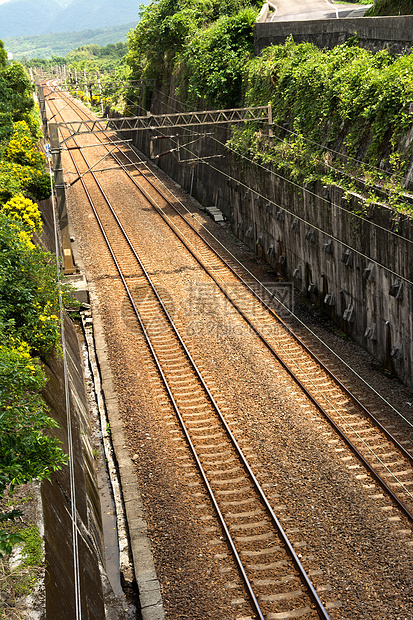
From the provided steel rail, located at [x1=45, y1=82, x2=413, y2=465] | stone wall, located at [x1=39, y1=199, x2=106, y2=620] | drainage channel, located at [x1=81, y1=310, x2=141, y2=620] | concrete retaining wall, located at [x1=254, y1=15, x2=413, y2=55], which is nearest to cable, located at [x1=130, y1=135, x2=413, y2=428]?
steel rail, located at [x1=45, y1=82, x2=413, y2=465]

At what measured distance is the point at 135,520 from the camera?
1145 cm

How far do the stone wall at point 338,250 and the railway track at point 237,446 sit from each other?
177cm

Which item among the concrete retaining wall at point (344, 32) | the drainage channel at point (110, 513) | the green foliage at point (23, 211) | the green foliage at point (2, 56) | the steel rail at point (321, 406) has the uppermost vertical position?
the green foliage at point (2, 56)

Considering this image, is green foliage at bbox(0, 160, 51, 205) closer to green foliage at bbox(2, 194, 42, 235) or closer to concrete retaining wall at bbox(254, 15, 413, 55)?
green foliage at bbox(2, 194, 42, 235)

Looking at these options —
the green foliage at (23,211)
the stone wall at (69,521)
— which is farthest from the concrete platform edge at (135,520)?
the green foliage at (23,211)

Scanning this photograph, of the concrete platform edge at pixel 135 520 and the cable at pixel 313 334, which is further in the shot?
the cable at pixel 313 334

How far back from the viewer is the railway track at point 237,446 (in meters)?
9.98

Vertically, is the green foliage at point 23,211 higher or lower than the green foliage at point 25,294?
higher

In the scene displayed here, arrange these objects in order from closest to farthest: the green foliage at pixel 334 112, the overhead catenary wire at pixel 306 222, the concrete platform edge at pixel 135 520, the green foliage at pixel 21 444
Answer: the green foliage at pixel 21 444 → the concrete platform edge at pixel 135 520 → the overhead catenary wire at pixel 306 222 → the green foliage at pixel 334 112

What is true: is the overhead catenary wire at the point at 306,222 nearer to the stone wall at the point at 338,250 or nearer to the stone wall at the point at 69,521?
the stone wall at the point at 338,250

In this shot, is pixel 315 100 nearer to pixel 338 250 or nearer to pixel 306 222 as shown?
pixel 306 222

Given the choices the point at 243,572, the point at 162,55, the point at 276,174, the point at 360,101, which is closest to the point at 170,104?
the point at 162,55

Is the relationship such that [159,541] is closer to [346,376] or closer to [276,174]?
[346,376]

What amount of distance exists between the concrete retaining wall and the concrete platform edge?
13.9m
